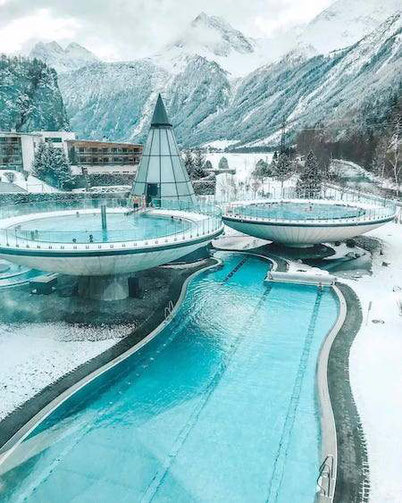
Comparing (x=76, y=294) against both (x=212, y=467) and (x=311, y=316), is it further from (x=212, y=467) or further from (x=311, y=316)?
(x=212, y=467)

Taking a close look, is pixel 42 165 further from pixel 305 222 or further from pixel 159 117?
pixel 305 222

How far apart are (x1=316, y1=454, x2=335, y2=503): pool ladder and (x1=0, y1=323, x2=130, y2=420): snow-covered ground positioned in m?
6.35

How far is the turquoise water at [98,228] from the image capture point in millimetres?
14191

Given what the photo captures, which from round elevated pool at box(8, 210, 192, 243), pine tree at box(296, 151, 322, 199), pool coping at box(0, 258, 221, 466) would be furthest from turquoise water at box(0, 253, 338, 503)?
pine tree at box(296, 151, 322, 199)

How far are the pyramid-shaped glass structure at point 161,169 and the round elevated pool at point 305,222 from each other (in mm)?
3077

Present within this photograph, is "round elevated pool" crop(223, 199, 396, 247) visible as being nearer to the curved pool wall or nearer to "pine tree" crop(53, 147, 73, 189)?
the curved pool wall

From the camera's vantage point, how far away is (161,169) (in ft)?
70.9

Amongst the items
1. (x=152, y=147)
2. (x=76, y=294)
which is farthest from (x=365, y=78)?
(x=76, y=294)

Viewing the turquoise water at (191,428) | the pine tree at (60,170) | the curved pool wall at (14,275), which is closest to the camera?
the turquoise water at (191,428)

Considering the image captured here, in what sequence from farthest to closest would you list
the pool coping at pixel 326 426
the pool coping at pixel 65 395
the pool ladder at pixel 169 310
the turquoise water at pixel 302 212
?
the turquoise water at pixel 302 212 < the pool ladder at pixel 169 310 < the pool coping at pixel 65 395 < the pool coping at pixel 326 426

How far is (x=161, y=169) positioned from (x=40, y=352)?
38.7 ft

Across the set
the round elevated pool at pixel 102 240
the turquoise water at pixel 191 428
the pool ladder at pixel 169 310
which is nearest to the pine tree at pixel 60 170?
the round elevated pool at pixel 102 240

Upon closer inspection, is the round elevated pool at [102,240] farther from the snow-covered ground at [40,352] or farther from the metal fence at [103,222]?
the snow-covered ground at [40,352]

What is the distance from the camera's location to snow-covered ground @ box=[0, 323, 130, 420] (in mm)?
10414
